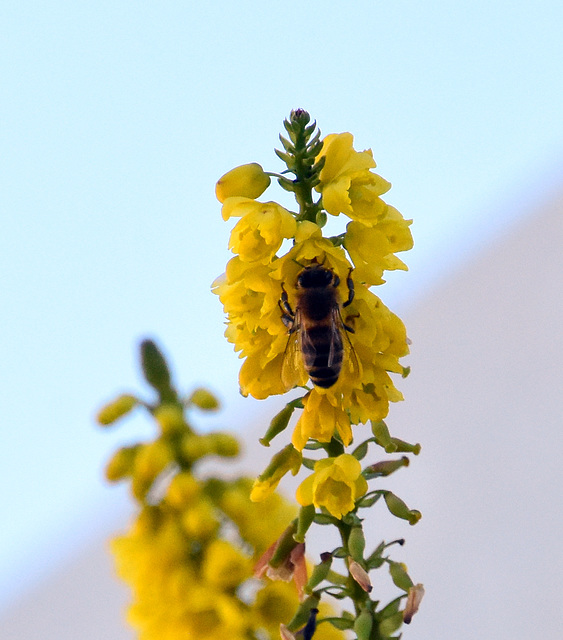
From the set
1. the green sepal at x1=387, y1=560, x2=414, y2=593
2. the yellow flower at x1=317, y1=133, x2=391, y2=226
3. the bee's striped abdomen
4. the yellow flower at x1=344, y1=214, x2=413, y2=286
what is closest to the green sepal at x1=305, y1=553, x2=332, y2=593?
the green sepal at x1=387, y1=560, x2=414, y2=593

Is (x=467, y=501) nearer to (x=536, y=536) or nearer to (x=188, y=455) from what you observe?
(x=536, y=536)

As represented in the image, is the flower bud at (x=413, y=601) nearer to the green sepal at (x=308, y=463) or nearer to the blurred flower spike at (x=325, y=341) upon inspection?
the blurred flower spike at (x=325, y=341)

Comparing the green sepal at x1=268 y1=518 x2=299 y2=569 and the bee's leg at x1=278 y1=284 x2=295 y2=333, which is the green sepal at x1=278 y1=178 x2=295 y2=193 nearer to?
the bee's leg at x1=278 y1=284 x2=295 y2=333

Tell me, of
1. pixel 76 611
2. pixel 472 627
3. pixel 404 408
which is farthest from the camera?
pixel 76 611

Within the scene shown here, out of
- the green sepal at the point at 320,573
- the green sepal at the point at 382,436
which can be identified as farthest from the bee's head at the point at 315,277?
the green sepal at the point at 320,573

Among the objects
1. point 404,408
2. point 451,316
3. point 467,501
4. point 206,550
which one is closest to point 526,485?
point 467,501

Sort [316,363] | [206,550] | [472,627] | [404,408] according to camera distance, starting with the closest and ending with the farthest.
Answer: [316,363]
[206,550]
[472,627]
[404,408]
